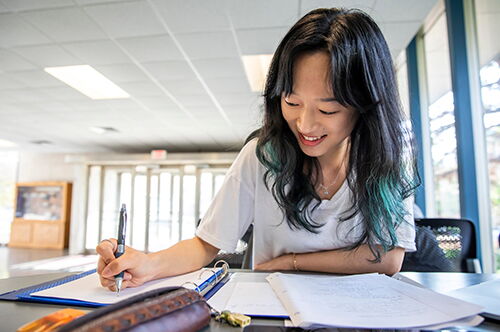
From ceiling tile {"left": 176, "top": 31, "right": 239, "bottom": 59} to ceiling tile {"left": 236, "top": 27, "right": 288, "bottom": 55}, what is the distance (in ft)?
0.35

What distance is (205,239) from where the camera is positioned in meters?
1.01

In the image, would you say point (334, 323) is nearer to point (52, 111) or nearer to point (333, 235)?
point (333, 235)

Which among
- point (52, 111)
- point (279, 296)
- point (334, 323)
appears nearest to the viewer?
point (334, 323)

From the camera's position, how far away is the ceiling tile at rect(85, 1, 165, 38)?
111 inches

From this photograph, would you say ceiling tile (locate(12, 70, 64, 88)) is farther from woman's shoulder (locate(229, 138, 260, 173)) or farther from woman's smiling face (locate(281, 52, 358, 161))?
woman's smiling face (locate(281, 52, 358, 161))

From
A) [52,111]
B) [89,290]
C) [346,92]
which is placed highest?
[52,111]

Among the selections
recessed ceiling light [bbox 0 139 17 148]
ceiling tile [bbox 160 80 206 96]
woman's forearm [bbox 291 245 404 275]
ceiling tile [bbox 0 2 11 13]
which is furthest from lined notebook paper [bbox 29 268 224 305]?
recessed ceiling light [bbox 0 139 17 148]

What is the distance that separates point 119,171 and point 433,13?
7906 mm

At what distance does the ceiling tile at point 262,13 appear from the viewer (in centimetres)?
279

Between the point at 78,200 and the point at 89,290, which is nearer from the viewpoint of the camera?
the point at 89,290

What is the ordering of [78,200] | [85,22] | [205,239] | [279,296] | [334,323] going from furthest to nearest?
[78,200], [85,22], [205,239], [279,296], [334,323]

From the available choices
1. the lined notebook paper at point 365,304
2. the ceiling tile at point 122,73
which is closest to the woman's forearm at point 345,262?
the lined notebook paper at point 365,304

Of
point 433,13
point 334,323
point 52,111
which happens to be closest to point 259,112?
point 334,323

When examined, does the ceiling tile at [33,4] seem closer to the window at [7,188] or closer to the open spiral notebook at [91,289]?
the open spiral notebook at [91,289]
